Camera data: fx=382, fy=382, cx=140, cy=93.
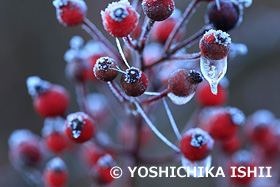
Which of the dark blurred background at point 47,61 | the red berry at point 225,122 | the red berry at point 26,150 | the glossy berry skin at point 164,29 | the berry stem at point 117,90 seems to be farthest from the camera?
the dark blurred background at point 47,61

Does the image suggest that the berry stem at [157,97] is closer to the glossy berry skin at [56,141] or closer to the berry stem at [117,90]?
the berry stem at [117,90]

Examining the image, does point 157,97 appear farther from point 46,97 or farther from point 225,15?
point 46,97

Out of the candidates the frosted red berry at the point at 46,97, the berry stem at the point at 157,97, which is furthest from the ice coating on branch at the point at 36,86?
the berry stem at the point at 157,97

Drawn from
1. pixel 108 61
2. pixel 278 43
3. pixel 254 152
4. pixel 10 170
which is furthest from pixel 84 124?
pixel 278 43

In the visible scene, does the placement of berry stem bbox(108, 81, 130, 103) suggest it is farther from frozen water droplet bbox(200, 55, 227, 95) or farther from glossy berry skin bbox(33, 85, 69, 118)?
glossy berry skin bbox(33, 85, 69, 118)

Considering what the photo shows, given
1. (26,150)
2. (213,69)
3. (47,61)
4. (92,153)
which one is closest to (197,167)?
(213,69)

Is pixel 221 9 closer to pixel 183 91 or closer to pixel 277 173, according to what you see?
pixel 183 91
